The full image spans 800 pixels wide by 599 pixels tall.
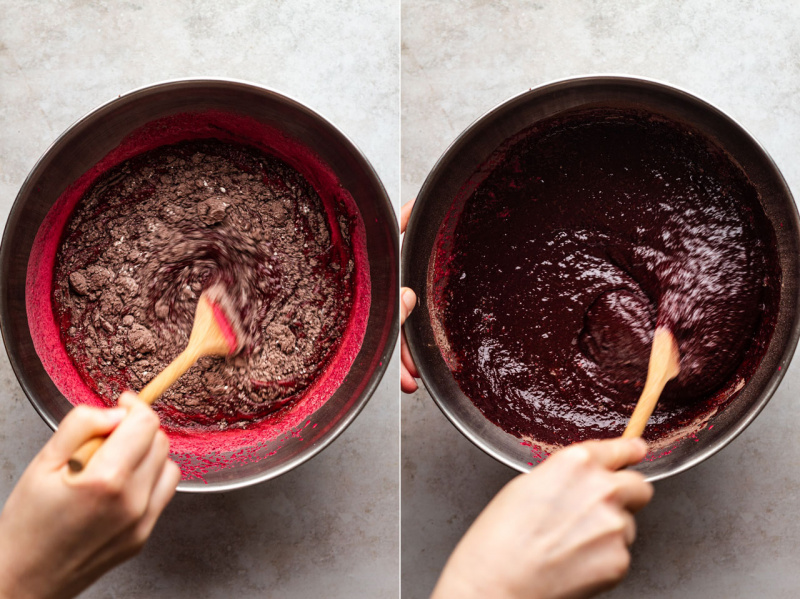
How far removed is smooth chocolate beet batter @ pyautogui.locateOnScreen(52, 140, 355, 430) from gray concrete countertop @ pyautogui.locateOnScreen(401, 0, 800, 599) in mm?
366

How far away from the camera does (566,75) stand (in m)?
1.72

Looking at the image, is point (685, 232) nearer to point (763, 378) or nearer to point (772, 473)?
point (763, 378)

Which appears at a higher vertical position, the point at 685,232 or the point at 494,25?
the point at 494,25

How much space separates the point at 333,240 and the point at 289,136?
0.28 m

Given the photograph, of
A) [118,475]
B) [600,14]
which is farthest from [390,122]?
[118,475]

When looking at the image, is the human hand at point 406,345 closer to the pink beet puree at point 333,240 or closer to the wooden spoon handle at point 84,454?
the pink beet puree at point 333,240

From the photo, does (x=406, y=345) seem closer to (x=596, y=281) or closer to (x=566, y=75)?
(x=596, y=281)

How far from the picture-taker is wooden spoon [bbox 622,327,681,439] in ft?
4.39

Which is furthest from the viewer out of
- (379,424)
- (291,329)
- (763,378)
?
(379,424)

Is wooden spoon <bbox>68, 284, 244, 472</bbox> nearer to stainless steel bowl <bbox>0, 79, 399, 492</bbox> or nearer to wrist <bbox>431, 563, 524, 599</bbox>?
stainless steel bowl <bbox>0, 79, 399, 492</bbox>

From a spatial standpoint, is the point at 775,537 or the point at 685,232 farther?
the point at 775,537

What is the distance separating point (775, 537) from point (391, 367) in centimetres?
129

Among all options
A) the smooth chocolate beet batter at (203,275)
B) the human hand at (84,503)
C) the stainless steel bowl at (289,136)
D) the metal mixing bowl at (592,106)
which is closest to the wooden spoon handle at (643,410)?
the metal mixing bowl at (592,106)

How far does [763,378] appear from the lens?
1404 millimetres
